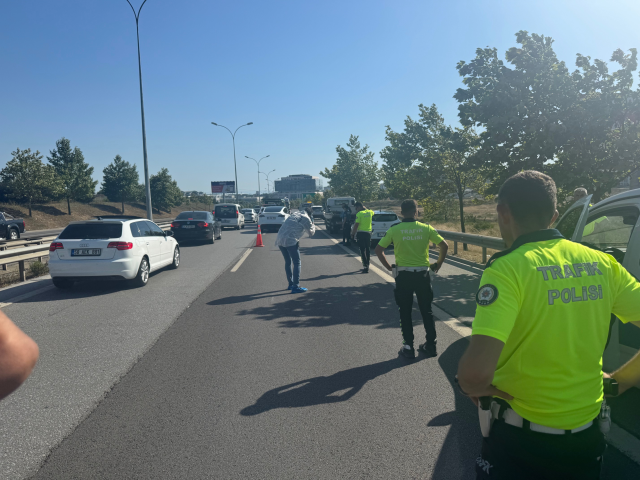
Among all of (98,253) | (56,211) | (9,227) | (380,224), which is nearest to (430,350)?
(98,253)

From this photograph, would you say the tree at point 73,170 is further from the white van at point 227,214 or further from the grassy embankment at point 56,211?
the white van at point 227,214

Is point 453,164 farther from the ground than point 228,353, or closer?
farther from the ground

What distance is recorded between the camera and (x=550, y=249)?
5.89ft

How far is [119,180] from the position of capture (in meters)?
61.3

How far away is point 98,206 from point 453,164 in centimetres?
5369

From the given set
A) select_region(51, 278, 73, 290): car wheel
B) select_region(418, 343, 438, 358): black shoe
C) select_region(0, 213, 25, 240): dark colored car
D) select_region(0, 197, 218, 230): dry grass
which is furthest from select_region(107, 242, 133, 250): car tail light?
select_region(0, 197, 218, 230): dry grass

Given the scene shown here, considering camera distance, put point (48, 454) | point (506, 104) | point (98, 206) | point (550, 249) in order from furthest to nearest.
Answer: point (98, 206)
point (506, 104)
point (48, 454)
point (550, 249)

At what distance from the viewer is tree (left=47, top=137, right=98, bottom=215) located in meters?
51.5

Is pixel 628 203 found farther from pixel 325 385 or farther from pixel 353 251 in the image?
pixel 353 251

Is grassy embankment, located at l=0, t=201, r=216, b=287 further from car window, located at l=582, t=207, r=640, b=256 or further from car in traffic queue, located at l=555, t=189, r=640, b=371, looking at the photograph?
car in traffic queue, located at l=555, t=189, r=640, b=371

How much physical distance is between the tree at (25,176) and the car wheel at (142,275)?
3922cm

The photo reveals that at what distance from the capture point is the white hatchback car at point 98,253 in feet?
33.1

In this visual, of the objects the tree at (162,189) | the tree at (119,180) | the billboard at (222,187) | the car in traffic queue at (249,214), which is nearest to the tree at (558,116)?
the car in traffic queue at (249,214)

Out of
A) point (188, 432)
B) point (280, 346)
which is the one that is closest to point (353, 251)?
point (280, 346)
